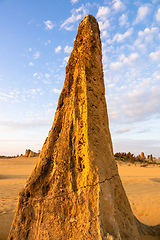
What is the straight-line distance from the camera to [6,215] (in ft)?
15.3

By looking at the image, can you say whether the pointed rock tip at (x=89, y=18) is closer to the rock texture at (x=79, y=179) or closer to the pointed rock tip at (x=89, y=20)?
the pointed rock tip at (x=89, y=20)

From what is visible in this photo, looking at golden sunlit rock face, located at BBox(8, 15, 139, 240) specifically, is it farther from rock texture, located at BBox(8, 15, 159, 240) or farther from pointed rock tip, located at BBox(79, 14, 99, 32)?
pointed rock tip, located at BBox(79, 14, 99, 32)

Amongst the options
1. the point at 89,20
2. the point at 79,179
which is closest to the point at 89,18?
the point at 89,20

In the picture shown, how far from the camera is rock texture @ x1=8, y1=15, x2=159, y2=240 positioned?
2201 mm

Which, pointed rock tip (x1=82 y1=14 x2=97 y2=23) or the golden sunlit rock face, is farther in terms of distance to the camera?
pointed rock tip (x1=82 y1=14 x2=97 y2=23)

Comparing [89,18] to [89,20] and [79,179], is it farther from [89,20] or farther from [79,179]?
[79,179]

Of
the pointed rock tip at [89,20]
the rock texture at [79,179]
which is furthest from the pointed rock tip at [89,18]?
the rock texture at [79,179]

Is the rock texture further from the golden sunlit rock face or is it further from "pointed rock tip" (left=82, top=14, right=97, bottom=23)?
"pointed rock tip" (left=82, top=14, right=97, bottom=23)

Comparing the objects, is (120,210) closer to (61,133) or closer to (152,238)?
(152,238)

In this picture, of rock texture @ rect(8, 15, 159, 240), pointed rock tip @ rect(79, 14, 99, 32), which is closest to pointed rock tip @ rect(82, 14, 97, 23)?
pointed rock tip @ rect(79, 14, 99, 32)

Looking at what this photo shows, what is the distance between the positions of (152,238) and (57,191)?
2.05m

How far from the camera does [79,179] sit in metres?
2.40

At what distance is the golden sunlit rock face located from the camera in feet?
7.22

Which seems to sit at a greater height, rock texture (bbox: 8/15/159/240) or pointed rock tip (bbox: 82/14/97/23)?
pointed rock tip (bbox: 82/14/97/23)
